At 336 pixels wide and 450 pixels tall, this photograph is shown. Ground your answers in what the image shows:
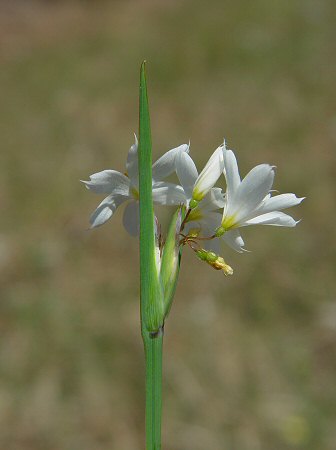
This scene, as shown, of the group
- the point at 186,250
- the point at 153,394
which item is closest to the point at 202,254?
the point at 153,394

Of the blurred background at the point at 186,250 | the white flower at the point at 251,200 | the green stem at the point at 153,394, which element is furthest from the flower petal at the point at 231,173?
the blurred background at the point at 186,250

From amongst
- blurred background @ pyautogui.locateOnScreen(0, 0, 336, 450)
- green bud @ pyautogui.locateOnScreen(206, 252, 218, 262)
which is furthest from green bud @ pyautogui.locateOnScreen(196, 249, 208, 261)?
blurred background @ pyautogui.locateOnScreen(0, 0, 336, 450)

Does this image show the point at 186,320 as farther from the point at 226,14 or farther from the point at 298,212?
the point at 226,14

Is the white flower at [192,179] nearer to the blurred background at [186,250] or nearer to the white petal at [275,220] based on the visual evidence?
the white petal at [275,220]

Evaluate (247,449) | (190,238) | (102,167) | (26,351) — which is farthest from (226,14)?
(190,238)

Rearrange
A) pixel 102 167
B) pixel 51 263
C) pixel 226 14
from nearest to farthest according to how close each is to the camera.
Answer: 1. pixel 51 263
2. pixel 102 167
3. pixel 226 14

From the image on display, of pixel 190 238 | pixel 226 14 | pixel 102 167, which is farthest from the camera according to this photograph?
pixel 226 14

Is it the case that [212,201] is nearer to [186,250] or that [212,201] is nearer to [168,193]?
[168,193]

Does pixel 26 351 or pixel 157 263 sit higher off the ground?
pixel 26 351

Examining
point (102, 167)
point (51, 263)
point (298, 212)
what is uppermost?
point (102, 167)

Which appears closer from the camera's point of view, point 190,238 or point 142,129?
point 142,129
